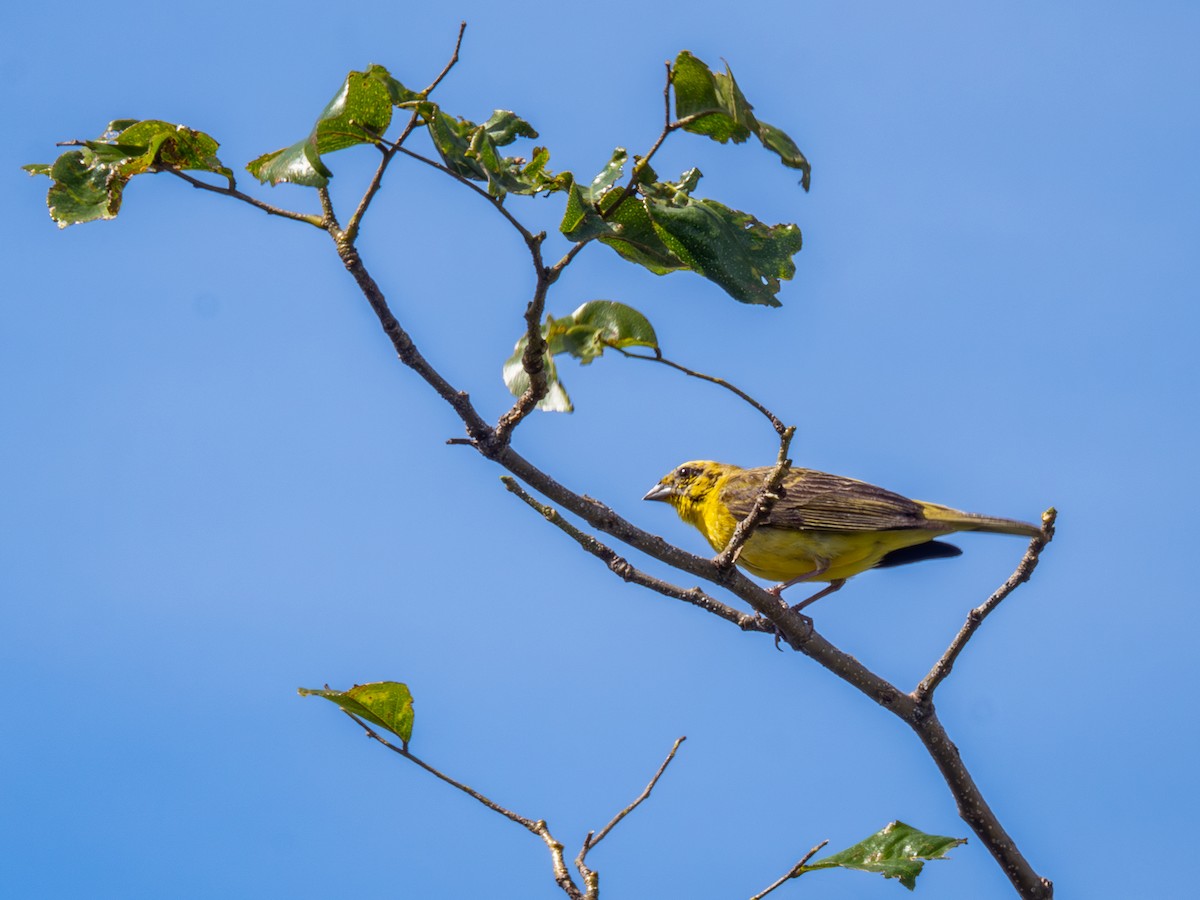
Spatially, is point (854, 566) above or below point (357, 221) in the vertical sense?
above

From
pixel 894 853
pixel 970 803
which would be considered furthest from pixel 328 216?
pixel 970 803

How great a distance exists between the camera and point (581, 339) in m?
3.91

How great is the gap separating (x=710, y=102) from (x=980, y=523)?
14.3 feet

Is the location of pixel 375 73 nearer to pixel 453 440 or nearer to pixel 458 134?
pixel 458 134

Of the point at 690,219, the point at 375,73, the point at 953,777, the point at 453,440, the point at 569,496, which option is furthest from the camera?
the point at 953,777

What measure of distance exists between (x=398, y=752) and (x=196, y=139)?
206cm

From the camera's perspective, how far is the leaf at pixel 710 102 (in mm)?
3264

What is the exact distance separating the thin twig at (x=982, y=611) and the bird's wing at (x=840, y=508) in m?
1.95

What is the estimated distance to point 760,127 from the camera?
11.3 ft

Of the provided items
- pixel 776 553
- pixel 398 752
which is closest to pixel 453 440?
pixel 398 752

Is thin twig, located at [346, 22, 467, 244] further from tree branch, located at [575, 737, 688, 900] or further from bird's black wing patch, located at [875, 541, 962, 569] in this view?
bird's black wing patch, located at [875, 541, 962, 569]

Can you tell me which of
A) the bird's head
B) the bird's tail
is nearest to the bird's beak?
the bird's head

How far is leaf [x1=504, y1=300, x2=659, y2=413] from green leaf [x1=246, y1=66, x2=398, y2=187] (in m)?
0.81

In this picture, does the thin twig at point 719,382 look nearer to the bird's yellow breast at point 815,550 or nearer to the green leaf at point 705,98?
the green leaf at point 705,98
